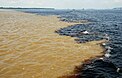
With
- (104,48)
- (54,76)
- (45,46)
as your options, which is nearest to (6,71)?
(54,76)

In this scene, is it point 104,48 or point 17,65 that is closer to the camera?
point 17,65

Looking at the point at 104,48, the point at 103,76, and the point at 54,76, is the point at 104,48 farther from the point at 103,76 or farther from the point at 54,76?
the point at 54,76

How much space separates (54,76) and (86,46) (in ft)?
38.9

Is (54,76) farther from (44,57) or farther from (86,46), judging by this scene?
(86,46)

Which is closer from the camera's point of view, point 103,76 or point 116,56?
point 103,76

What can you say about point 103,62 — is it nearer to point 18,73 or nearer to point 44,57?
point 44,57

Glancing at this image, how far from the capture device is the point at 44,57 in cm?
2127

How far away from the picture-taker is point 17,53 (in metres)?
22.5

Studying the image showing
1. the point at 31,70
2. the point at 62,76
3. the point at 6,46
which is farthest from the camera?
the point at 6,46

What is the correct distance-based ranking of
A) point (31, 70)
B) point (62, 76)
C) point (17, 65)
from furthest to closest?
point (17, 65)
point (31, 70)
point (62, 76)

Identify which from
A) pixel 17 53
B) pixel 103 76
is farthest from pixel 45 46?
pixel 103 76

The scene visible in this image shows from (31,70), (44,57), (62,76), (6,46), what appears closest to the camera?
(62,76)

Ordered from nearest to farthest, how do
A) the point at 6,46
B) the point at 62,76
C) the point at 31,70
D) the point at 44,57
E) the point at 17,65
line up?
the point at 62,76
the point at 31,70
the point at 17,65
the point at 44,57
the point at 6,46

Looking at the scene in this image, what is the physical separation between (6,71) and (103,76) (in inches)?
332
